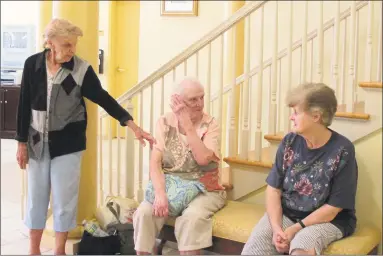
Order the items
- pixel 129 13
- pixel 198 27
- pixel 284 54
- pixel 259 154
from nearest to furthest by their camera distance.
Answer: pixel 259 154 → pixel 284 54 → pixel 198 27 → pixel 129 13

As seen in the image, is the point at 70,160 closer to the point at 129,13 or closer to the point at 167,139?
the point at 167,139

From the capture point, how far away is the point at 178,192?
94.1 inches

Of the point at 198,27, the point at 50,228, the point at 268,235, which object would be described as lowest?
the point at 50,228

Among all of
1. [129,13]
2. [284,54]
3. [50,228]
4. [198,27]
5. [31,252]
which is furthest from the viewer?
[129,13]

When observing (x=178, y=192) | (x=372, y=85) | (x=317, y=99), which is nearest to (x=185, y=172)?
(x=178, y=192)

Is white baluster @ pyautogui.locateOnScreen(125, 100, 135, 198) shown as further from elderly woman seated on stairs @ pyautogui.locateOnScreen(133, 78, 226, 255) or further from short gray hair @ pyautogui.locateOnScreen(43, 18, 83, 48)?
short gray hair @ pyautogui.locateOnScreen(43, 18, 83, 48)

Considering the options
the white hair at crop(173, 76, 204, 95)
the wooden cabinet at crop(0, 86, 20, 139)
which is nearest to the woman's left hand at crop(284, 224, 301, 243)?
the white hair at crop(173, 76, 204, 95)

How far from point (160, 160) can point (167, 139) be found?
0.12 m

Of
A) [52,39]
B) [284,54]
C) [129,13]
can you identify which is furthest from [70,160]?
[129,13]

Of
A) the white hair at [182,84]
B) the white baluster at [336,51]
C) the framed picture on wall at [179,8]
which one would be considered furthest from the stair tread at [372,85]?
the framed picture on wall at [179,8]

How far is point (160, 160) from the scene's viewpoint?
2.50 meters

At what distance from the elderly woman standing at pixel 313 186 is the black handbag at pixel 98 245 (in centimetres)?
90

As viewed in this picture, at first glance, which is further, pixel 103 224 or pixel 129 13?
pixel 129 13

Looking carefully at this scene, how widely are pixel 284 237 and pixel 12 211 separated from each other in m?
2.32
